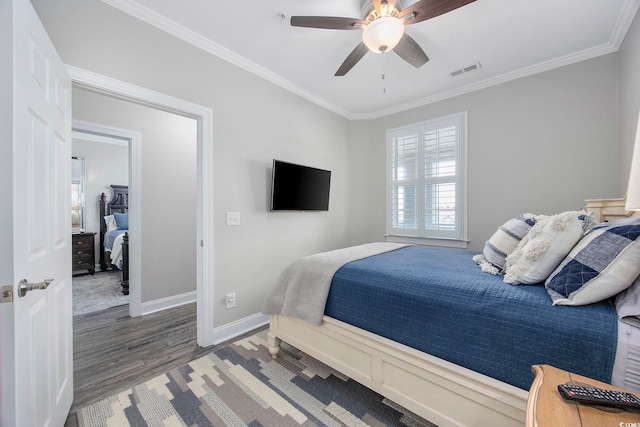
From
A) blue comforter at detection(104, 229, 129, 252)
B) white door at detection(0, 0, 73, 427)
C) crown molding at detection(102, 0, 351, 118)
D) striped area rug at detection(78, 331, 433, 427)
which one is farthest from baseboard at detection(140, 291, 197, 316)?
crown molding at detection(102, 0, 351, 118)

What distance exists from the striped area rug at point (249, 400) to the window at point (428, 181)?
231 centimetres

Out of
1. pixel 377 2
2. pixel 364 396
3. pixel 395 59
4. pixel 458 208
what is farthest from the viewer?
pixel 458 208

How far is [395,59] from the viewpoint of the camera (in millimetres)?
2588

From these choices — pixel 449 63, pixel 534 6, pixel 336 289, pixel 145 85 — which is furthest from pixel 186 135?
pixel 534 6

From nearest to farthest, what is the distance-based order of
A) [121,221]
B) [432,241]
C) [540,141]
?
[540,141], [432,241], [121,221]

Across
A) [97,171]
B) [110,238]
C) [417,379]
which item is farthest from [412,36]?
[97,171]

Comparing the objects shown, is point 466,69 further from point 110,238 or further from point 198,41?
point 110,238

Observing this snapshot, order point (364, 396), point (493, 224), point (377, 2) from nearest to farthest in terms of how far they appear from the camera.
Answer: point (377, 2)
point (364, 396)
point (493, 224)

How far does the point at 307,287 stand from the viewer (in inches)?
76.4

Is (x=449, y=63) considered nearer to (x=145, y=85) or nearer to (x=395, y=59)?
(x=395, y=59)

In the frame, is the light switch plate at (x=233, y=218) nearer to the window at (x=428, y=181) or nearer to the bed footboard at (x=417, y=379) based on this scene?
the bed footboard at (x=417, y=379)

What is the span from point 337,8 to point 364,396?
2.78 meters

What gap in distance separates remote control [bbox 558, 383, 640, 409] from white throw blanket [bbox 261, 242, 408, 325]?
128 centimetres

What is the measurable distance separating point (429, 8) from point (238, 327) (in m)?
3.03
